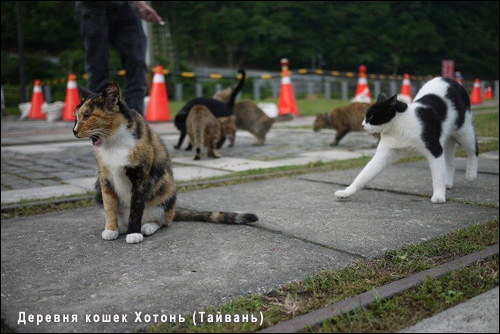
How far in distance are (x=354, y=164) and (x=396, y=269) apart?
2.88 meters

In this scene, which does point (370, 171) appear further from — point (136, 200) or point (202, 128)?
point (202, 128)

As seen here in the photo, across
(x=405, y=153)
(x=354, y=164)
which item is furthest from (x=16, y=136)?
(x=405, y=153)

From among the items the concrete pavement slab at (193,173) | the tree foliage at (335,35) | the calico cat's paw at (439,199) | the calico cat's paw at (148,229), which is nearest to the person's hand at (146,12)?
the concrete pavement slab at (193,173)

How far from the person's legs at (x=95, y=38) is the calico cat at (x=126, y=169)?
8.80 ft

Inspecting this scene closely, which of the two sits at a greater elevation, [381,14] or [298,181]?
[381,14]

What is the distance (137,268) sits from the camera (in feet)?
6.42

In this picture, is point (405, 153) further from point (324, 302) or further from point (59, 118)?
point (59, 118)

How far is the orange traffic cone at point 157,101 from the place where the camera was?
10.2m

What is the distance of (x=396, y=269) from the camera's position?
192cm

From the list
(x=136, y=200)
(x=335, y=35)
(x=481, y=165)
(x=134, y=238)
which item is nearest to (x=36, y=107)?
(x=481, y=165)

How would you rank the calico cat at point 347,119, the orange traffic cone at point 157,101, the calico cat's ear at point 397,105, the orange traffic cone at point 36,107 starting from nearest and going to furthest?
1. the calico cat's ear at point 397,105
2. the calico cat at point 347,119
3. the orange traffic cone at point 157,101
4. the orange traffic cone at point 36,107

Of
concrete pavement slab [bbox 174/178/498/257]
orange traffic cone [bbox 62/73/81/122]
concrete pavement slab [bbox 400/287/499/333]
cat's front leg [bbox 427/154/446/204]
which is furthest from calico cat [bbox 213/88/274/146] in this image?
orange traffic cone [bbox 62/73/81/122]

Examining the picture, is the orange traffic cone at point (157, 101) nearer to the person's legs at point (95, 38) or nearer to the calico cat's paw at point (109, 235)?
the person's legs at point (95, 38)

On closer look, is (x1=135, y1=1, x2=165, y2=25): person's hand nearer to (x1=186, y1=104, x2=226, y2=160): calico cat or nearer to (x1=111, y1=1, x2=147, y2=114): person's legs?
(x1=111, y1=1, x2=147, y2=114): person's legs
